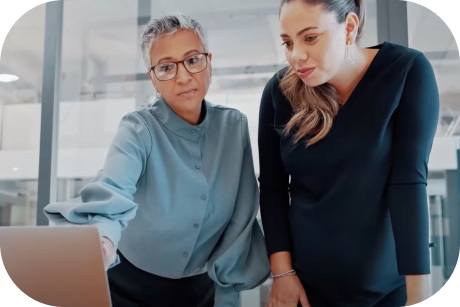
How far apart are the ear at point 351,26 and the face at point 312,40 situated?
1cm

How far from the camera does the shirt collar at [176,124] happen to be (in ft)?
4.18

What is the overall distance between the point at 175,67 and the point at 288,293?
59 centimetres

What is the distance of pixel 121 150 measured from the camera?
1140 mm

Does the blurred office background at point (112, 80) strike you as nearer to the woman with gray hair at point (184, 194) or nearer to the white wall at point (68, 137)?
the white wall at point (68, 137)

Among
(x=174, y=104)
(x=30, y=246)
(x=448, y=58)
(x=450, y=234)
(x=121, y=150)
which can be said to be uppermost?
(x=448, y=58)

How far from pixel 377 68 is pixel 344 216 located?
0.33 metres

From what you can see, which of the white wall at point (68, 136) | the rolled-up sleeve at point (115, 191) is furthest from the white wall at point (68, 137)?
the rolled-up sleeve at point (115, 191)

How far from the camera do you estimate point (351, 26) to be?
Answer: 3.78ft

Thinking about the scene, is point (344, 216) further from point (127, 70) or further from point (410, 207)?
point (127, 70)

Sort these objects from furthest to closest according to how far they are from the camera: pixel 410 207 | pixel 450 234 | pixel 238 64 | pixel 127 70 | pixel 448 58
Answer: pixel 127 70
pixel 450 234
pixel 238 64
pixel 448 58
pixel 410 207

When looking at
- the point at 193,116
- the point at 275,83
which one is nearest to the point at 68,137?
the point at 193,116

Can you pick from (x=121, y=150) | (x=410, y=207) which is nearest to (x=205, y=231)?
(x=121, y=150)

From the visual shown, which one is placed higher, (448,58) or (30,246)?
(448,58)

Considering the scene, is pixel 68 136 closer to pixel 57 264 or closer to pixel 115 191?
pixel 115 191
